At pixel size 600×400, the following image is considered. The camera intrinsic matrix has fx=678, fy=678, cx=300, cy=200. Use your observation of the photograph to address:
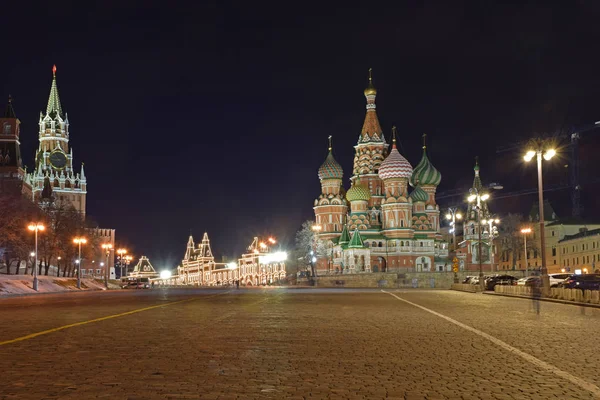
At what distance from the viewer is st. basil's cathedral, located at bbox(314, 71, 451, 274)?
352 feet

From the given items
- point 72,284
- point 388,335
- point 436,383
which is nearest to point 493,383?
point 436,383

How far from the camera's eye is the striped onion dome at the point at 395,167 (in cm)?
10775

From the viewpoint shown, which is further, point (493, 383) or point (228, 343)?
point (228, 343)

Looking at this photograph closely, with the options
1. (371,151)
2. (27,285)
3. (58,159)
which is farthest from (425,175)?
(58,159)

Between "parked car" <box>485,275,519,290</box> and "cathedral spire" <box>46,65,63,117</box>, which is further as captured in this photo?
"cathedral spire" <box>46,65,63,117</box>

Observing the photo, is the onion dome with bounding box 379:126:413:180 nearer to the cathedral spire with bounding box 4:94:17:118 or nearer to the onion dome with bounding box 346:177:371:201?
the onion dome with bounding box 346:177:371:201

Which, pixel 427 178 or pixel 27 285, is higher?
pixel 427 178

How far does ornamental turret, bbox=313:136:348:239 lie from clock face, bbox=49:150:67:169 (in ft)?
284

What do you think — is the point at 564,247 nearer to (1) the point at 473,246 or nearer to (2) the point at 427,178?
(1) the point at 473,246

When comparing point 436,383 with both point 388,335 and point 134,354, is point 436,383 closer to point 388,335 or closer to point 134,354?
point 134,354

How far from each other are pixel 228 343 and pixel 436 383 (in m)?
5.05

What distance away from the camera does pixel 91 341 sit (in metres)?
12.3

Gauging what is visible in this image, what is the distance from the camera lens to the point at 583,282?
40.2 metres

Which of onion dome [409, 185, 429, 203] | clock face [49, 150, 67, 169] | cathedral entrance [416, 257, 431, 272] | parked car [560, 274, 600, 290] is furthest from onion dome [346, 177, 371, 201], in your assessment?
clock face [49, 150, 67, 169]
